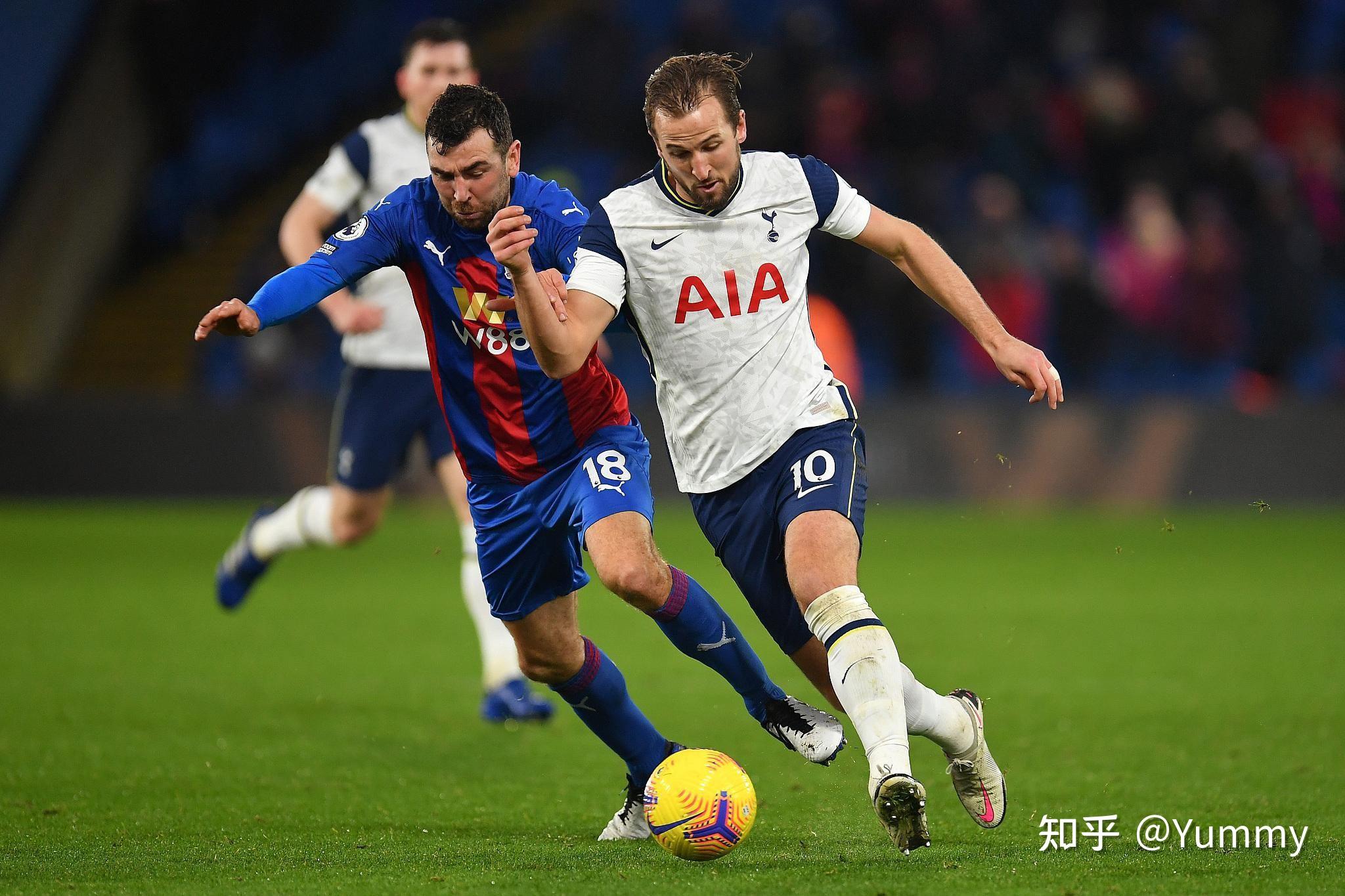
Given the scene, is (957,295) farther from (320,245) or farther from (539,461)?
(320,245)

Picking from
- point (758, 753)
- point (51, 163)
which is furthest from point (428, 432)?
point (51, 163)

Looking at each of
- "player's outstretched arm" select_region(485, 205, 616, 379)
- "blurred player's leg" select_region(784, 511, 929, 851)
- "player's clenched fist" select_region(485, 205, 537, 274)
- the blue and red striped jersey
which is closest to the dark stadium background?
the blue and red striped jersey

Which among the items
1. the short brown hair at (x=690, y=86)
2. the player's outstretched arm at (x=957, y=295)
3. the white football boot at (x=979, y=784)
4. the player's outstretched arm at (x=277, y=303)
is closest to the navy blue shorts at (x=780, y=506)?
the player's outstretched arm at (x=957, y=295)

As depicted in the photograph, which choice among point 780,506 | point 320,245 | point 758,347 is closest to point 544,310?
point 758,347

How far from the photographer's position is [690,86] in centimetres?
467

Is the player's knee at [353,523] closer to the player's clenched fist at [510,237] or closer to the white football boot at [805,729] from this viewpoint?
the white football boot at [805,729]

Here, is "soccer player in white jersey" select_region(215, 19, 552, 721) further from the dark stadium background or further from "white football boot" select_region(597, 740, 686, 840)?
the dark stadium background

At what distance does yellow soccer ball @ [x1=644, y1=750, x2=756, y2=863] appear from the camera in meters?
4.51

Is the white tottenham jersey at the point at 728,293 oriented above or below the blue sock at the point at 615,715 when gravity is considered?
above

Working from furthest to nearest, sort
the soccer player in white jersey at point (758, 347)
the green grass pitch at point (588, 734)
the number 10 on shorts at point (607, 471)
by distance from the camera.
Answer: the number 10 on shorts at point (607, 471) < the soccer player in white jersey at point (758, 347) < the green grass pitch at point (588, 734)

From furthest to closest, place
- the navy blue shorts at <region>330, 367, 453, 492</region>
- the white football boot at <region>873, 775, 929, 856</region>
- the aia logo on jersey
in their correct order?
1. the navy blue shorts at <region>330, 367, 453, 492</region>
2. the aia logo on jersey
3. the white football boot at <region>873, 775, 929, 856</region>

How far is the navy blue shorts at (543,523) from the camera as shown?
5098 mm

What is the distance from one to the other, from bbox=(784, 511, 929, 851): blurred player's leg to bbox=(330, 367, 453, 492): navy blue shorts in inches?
121

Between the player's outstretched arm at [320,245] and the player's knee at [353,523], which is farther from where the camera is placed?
the player's knee at [353,523]
